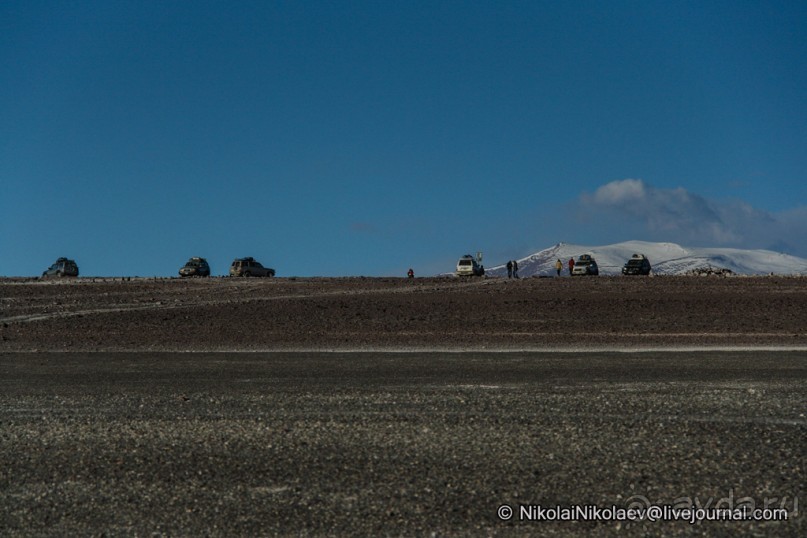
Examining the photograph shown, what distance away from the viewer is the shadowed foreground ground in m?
8.19

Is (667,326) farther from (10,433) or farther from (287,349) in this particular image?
(10,433)

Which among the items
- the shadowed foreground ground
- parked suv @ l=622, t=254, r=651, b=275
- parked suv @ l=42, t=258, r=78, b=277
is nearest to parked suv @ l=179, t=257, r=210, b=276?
parked suv @ l=42, t=258, r=78, b=277

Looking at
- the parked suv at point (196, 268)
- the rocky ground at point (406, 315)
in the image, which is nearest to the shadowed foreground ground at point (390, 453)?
the rocky ground at point (406, 315)

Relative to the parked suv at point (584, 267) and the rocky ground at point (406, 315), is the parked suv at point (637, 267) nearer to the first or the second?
the parked suv at point (584, 267)

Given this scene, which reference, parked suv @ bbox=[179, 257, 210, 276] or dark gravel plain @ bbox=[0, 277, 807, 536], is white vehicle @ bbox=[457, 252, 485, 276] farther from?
dark gravel plain @ bbox=[0, 277, 807, 536]

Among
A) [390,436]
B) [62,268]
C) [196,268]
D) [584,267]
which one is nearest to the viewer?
[390,436]

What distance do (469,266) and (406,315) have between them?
134 ft

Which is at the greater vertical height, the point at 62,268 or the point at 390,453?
the point at 62,268

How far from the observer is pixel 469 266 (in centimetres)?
7794

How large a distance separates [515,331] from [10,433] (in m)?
23.1

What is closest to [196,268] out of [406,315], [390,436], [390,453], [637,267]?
[637,267]

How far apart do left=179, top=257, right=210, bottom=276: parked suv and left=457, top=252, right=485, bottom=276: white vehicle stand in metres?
19.7

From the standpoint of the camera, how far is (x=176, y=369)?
2053 centimetres

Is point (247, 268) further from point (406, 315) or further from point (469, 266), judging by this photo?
point (406, 315)
